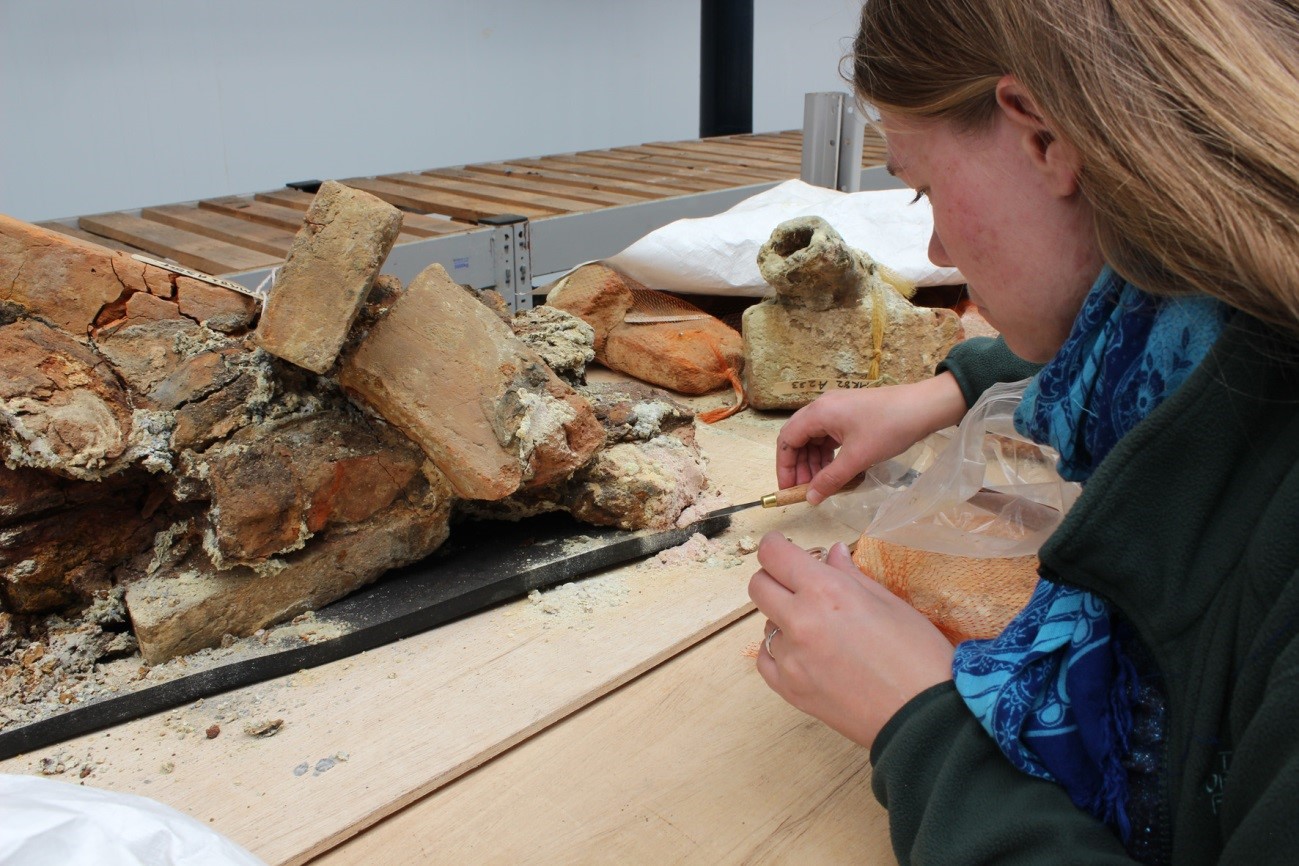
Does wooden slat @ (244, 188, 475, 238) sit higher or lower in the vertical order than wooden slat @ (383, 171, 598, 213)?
lower

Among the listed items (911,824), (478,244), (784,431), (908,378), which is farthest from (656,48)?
(911,824)

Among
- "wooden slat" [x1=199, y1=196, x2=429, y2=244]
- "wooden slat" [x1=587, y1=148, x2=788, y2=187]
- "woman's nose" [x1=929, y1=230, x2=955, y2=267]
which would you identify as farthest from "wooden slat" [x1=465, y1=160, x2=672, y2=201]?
"woman's nose" [x1=929, y1=230, x2=955, y2=267]

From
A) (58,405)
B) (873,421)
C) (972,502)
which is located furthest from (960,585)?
(58,405)

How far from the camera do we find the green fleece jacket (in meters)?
0.62

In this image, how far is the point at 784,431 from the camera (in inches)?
57.9

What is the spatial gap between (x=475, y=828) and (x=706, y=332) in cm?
148

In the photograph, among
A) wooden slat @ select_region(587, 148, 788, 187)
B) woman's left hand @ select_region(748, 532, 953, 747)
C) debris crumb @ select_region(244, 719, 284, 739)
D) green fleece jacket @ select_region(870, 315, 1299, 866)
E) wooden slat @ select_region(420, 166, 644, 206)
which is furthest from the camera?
wooden slat @ select_region(587, 148, 788, 187)

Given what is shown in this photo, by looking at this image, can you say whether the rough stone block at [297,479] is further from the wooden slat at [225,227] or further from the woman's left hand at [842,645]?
the wooden slat at [225,227]

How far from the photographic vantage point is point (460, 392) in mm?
1330

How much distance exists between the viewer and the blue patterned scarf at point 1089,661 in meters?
0.75

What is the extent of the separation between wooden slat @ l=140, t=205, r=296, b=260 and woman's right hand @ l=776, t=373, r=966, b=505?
131 cm

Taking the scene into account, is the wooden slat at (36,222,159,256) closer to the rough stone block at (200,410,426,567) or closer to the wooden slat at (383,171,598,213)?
the wooden slat at (383,171,598,213)

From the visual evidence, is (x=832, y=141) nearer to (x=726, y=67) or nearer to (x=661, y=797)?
(x=726, y=67)

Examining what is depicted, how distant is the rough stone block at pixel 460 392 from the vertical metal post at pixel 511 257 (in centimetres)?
100
